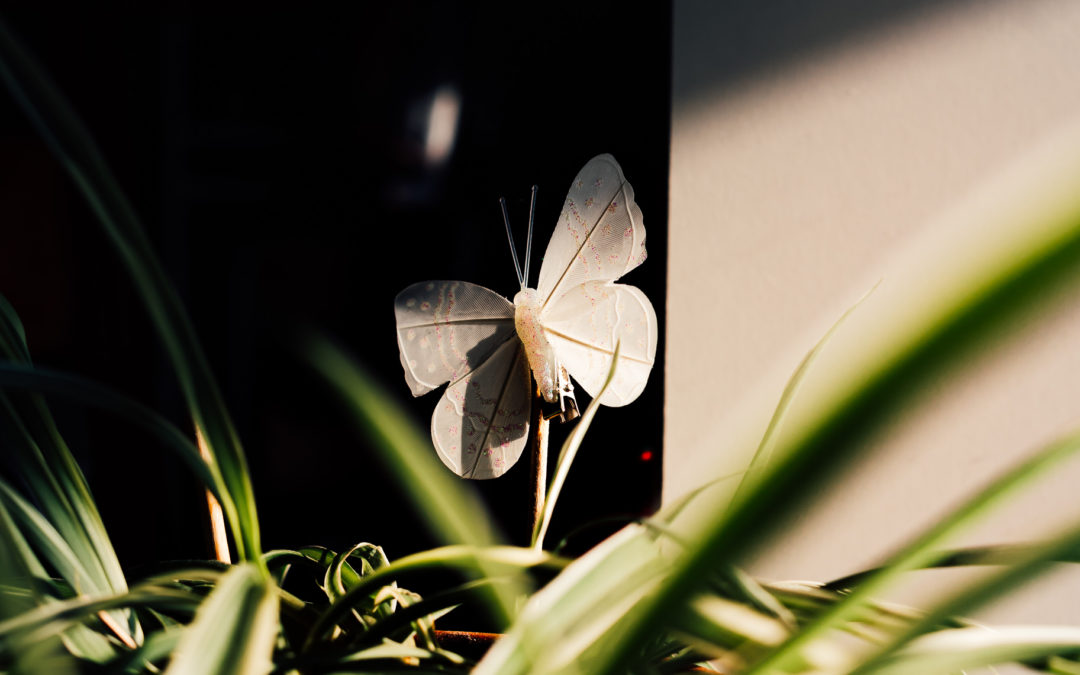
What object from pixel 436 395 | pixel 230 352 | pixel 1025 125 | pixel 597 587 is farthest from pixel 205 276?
pixel 1025 125

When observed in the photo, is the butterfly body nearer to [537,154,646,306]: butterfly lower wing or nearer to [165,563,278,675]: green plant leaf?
[537,154,646,306]: butterfly lower wing

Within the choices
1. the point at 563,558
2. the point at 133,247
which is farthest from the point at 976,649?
the point at 133,247

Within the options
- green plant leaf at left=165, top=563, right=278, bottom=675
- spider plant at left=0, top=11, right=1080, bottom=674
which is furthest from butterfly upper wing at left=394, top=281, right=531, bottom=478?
green plant leaf at left=165, top=563, right=278, bottom=675

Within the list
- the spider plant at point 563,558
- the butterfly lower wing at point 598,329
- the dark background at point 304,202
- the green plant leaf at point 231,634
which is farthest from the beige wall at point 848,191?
the green plant leaf at point 231,634

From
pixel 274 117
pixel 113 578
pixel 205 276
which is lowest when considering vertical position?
pixel 113 578

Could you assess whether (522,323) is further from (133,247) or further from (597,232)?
(133,247)

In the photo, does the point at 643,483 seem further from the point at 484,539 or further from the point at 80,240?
the point at 80,240

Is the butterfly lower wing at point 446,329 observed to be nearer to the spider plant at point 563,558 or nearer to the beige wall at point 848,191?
the spider plant at point 563,558
